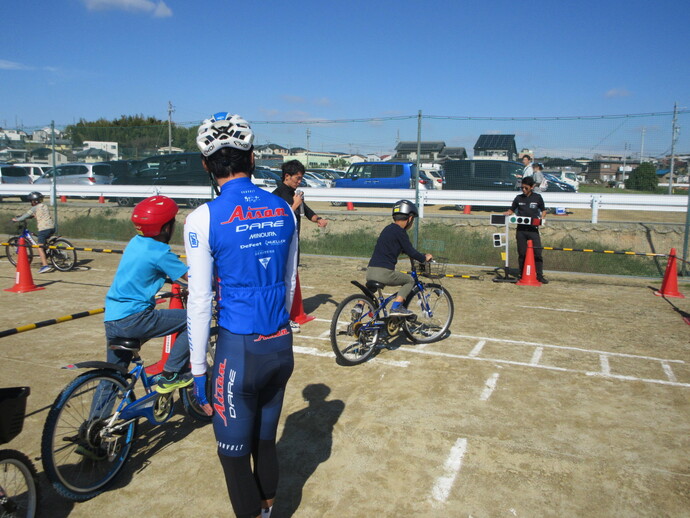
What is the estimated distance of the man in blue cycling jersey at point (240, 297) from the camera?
240 cm

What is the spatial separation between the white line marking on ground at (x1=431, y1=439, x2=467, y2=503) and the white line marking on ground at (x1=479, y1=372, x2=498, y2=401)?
3.12 feet

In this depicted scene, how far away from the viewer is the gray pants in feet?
20.2

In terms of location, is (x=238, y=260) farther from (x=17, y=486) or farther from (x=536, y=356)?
A: (x=536, y=356)

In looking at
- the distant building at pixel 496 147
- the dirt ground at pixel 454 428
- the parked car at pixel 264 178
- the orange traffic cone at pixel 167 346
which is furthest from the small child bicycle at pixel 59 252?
the distant building at pixel 496 147

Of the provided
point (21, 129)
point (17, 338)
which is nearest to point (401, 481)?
point (17, 338)

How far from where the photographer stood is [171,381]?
3.81 metres

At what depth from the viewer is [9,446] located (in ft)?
13.2

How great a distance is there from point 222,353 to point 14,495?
154 centimetres

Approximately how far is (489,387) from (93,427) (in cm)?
369

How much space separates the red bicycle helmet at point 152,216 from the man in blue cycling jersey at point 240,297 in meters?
1.29

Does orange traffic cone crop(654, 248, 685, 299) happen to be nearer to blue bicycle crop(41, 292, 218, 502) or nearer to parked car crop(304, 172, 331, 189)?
blue bicycle crop(41, 292, 218, 502)

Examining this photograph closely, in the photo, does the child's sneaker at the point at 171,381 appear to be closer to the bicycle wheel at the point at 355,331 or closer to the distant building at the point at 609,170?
the bicycle wheel at the point at 355,331

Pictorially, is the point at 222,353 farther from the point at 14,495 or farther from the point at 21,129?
the point at 21,129

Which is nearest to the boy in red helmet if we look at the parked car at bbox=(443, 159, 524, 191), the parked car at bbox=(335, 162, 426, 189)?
the parked car at bbox=(443, 159, 524, 191)
